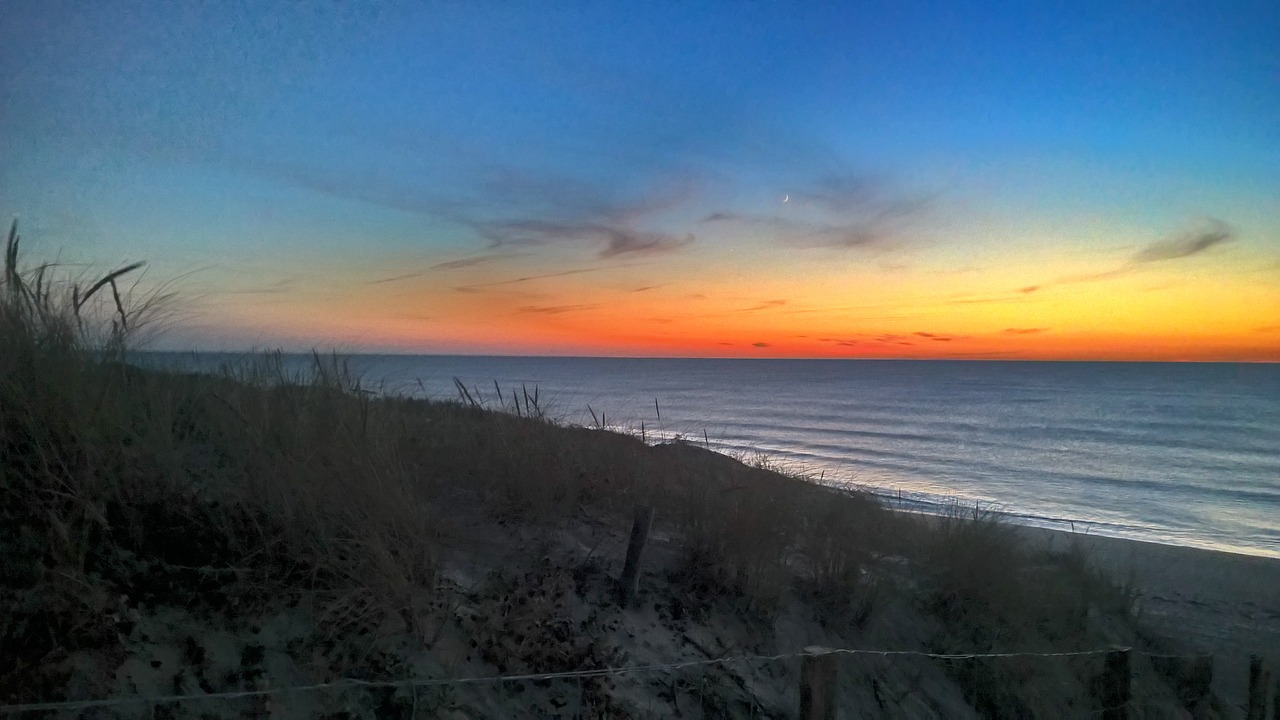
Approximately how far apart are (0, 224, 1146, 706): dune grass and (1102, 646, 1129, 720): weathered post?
863 millimetres

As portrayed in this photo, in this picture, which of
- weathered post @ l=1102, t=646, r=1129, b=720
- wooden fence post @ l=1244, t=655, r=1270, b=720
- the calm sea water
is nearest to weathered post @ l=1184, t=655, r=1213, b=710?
wooden fence post @ l=1244, t=655, r=1270, b=720

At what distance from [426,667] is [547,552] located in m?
1.57

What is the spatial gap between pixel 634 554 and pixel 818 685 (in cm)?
154

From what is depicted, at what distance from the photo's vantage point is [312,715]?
11.0 feet

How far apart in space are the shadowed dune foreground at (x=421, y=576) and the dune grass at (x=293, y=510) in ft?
0.06

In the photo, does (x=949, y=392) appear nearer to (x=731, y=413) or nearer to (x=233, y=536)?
(x=731, y=413)

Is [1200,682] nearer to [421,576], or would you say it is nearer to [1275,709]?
[1275,709]

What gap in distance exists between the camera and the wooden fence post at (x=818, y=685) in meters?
4.25

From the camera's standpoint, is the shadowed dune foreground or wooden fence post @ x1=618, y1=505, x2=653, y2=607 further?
wooden fence post @ x1=618, y1=505, x2=653, y2=607

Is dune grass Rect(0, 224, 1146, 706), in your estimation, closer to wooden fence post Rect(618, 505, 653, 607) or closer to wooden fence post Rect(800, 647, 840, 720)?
wooden fence post Rect(618, 505, 653, 607)

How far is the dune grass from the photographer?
354 centimetres

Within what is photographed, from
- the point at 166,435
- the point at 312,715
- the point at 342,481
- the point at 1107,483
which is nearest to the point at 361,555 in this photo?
the point at 342,481

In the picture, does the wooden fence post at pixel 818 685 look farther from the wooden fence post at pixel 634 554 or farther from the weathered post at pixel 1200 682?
the weathered post at pixel 1200 682

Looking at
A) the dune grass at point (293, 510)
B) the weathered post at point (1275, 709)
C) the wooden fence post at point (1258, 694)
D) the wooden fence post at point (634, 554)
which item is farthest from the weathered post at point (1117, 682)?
the wooden fence post at point (634, 554)
